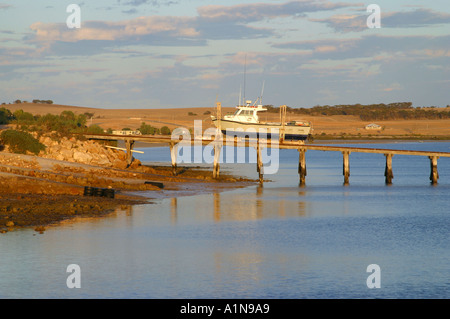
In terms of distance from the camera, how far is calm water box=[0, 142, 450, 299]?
20.8 m

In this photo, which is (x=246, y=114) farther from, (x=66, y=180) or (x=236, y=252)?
(x=236, y=252)

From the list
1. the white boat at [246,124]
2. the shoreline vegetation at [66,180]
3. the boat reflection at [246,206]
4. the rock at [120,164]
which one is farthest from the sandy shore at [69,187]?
the white boat at [246,124]

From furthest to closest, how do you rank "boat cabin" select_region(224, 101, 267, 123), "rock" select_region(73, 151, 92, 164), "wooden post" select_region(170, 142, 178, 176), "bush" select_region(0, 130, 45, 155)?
"boat cabin" select_region(224, 101, 267, 123), "wooden post" select_region(170, 142, 178, 176), "rock" select_region(73, 151, 92, 164), "bush" select_region(0, 130, 45, 155)

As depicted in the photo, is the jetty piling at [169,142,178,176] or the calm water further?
the jetty piling at [169,142,178,176]

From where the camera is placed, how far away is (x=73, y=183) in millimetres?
41281

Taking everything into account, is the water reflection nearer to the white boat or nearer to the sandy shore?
the sandy shore

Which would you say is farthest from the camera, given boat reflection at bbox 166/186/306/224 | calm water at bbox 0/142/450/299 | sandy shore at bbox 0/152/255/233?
boat reflection at bbox 166/186/306/224

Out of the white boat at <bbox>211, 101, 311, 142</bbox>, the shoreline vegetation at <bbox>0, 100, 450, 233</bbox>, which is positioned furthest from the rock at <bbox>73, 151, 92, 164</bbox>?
the white boat at <bbox>211, 101, 311, 142</bbox>

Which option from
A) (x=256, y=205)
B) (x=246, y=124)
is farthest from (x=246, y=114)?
(x=256, y=205)

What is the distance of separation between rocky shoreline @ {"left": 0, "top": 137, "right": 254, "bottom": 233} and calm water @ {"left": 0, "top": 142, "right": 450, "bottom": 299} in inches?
62.0

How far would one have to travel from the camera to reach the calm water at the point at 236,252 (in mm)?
20812

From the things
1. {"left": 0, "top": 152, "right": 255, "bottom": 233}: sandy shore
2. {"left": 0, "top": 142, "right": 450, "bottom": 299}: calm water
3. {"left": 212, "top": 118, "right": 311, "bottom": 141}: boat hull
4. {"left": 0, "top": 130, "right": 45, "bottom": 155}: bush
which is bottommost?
{"left": 0, "top": 142, "right": 450, "bottom": 299}: calm water
